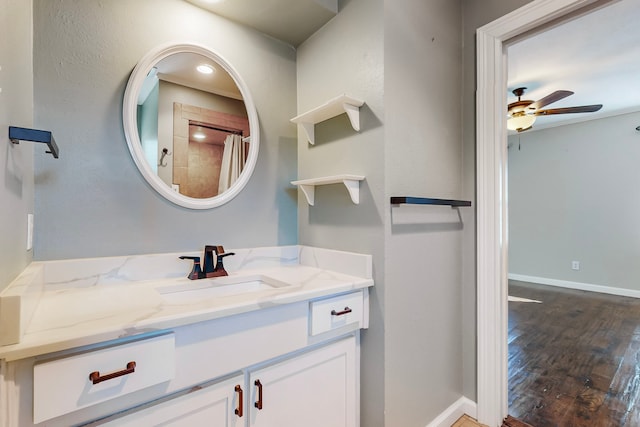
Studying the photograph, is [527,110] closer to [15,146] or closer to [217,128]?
[217,128]

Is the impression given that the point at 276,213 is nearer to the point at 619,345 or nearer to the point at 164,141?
the point at 164,141

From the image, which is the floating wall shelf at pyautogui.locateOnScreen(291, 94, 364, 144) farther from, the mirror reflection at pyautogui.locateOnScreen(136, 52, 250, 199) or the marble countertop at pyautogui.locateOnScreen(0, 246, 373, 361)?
the marble countertop at pyautogui.locateOnScreen(0, 246, 373, 361)

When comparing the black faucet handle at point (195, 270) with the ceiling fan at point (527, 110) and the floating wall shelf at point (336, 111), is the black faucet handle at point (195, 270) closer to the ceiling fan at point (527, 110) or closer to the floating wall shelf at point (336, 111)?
the floating wall shelf at point (336, 111)

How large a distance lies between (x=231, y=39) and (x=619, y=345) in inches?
146

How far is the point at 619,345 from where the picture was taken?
8.07ft

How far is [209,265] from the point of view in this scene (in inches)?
52.4

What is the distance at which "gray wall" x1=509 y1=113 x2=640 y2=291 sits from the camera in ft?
12.7

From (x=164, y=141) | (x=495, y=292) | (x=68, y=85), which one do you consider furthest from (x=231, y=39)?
(x=495, y=292)

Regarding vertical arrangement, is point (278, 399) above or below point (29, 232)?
below

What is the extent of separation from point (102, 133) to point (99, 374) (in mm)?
931

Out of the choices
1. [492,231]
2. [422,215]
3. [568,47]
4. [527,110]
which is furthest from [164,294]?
[527,110]

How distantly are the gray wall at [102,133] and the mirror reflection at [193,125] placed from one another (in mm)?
86

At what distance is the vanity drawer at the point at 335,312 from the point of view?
3.64ft

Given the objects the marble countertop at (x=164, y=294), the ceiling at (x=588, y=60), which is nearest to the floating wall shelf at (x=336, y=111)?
the marble countertop at (x=164, y=294)
